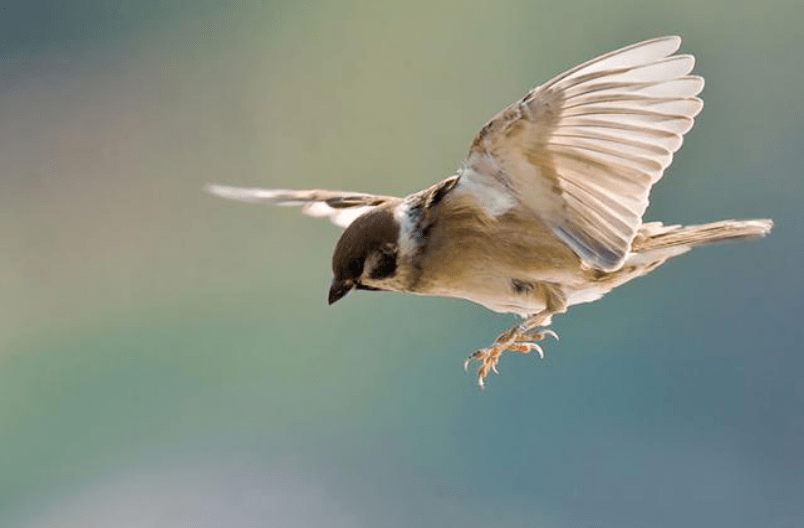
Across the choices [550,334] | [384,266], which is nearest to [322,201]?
[384,266]

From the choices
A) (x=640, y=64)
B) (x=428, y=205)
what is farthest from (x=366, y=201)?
(x=640, y=64)

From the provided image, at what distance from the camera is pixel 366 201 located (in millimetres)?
1087

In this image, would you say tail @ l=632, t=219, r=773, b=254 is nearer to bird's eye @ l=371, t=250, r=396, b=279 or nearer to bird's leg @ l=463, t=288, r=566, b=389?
bird's leg @ l=463, t=288, r=566, b=389

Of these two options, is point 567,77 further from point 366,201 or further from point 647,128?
point 366,201

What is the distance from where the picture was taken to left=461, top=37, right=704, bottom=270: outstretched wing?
0.74 metres

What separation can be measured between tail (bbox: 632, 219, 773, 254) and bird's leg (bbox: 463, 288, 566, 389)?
3.8 inches

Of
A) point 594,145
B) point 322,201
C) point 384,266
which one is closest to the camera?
point 594,145

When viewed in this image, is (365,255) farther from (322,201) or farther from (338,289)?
(322,201)

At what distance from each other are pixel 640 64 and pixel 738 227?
0.86 ft

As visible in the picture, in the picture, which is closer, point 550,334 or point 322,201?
point 550,334

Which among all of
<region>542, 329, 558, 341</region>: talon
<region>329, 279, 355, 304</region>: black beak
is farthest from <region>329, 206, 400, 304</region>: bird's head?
<region>542, 329, 558, 341</region>: talon

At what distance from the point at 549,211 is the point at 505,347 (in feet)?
0.40

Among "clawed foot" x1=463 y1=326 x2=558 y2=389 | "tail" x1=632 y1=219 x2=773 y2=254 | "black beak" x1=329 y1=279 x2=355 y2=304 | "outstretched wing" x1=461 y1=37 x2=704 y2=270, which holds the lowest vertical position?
"clawed foot" x1=463 y1=326 x2=558 y2=389

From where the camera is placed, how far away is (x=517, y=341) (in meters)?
0.91
